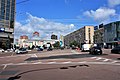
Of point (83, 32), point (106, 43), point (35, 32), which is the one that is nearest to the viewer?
point (35, 32)

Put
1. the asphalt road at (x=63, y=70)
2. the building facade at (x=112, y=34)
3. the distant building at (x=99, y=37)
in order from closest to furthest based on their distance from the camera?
the asphalt road at (x=63, y=70) < the building facade at (x=112, y=34) < the distant building at (x=99, y=37)

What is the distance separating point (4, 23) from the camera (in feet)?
398

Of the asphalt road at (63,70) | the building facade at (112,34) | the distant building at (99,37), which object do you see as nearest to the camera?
the asphalt road at (63,70)

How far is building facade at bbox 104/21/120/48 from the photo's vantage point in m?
121

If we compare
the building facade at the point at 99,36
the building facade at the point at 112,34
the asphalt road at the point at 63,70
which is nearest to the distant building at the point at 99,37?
the building facade at the point at 99,36

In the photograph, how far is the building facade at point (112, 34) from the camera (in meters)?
121

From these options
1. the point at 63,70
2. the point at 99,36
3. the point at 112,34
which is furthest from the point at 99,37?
the point at 63,70

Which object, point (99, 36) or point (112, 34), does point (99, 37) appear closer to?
point (99, 36)

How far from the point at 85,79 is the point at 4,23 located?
113494 mm

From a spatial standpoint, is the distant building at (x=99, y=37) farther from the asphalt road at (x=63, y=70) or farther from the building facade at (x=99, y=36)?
the asphalt road at (x=63, y=70)

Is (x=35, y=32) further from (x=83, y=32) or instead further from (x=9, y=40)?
(x=83, y=32)

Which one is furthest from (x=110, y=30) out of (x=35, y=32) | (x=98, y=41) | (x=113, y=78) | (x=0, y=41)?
(x=113, y=78)

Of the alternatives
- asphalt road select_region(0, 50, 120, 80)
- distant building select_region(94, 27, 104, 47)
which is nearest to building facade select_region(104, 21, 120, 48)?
distant building select_region(94, 27, 104, 47)

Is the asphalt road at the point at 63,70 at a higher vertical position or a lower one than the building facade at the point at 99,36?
lower
